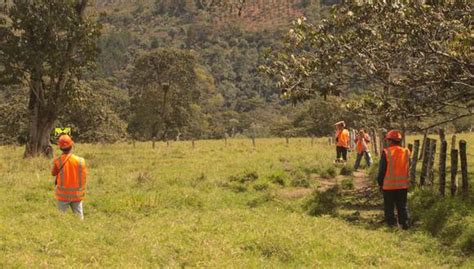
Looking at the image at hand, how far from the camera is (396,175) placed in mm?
13234

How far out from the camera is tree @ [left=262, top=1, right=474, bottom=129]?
1273 cm

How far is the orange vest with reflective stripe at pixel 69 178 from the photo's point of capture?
39.3 feet

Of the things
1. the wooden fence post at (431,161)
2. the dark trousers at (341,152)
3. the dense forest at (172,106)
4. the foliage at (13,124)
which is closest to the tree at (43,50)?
the dense forest at (172,106)

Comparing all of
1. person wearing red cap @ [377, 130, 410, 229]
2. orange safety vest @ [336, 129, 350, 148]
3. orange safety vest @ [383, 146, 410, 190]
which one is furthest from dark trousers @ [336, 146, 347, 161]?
orange safety vest @ [383, 146, 410, 190]

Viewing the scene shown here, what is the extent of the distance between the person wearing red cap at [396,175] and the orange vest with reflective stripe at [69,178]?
6.80 metres

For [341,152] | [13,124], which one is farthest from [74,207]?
[13,124]

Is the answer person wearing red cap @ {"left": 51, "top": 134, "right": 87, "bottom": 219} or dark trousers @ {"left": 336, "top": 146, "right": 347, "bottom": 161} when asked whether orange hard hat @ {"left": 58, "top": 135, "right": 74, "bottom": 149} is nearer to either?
person wearing red cap @ {"left": 51, "top": 134, "right": 87, "bottom": 219}

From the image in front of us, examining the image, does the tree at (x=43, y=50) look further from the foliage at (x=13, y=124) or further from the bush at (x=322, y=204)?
the foliage at (x=13, y=124)

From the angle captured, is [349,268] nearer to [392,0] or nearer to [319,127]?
[392,0]

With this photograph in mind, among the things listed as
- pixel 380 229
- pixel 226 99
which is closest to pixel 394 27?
pixel 380 229

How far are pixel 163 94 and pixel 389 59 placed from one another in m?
58.7

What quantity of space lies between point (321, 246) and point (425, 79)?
562cm

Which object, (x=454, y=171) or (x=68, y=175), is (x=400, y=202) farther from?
(x=68, y=175)

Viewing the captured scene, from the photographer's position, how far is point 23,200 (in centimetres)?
1580
